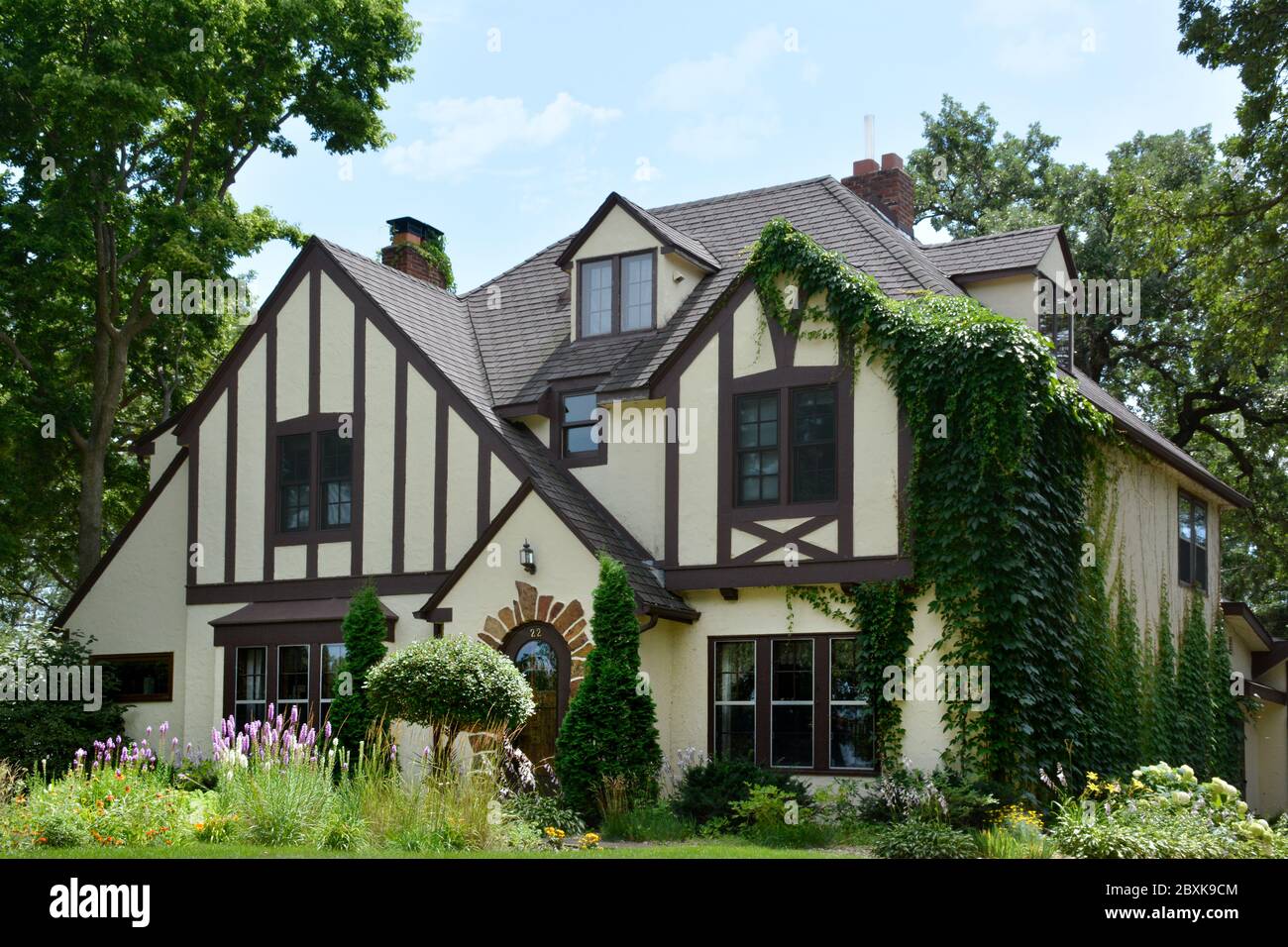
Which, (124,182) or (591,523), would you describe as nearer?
(591,523)

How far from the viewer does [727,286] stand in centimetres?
2091

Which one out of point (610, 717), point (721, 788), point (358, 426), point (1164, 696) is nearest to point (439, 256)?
point (358, 426)

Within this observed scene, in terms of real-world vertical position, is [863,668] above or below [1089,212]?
below

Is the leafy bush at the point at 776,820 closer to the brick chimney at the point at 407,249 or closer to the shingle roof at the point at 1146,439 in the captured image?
the shingle roof at the point at 1146,439

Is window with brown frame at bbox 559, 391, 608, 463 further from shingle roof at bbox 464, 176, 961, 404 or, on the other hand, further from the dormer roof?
the dormer roof

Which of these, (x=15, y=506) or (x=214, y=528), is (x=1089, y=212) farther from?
(x=15, y=506)

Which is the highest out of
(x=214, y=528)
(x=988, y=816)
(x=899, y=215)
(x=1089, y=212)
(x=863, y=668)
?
(x=1089, y=212)

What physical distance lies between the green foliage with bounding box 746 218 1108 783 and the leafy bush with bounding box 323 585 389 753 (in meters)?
7.70

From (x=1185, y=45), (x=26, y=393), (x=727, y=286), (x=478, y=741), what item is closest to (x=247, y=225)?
(x=26, y=393)

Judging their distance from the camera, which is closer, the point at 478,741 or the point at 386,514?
the point at 478,741

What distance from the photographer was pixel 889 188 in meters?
25.1

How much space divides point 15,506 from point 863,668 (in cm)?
2107

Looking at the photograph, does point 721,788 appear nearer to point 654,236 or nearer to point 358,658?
point 358,658

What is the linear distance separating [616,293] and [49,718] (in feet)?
37.4
